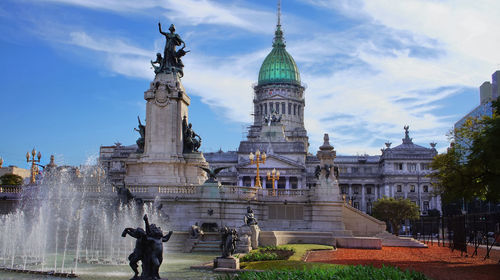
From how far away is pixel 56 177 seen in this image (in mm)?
48406

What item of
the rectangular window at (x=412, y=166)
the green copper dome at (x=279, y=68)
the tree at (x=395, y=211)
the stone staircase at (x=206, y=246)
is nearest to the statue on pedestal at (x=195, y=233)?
the stone staircase at (x=206, y=246)

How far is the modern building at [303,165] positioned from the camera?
123062 mm

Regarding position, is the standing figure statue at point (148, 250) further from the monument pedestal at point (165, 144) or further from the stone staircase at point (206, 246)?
the monument pedestal at point (165, 144)

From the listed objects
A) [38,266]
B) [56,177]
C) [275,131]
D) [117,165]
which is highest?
[275,131]

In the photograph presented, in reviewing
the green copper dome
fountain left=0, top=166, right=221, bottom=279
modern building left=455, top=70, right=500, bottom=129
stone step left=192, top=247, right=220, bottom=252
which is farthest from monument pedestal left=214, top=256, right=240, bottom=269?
the green copper dome

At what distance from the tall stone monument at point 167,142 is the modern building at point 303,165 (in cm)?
6872

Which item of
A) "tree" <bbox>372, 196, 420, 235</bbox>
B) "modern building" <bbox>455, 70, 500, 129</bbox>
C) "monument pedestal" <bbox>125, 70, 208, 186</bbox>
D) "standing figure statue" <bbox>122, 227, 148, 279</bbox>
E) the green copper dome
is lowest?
"standing figure statue" <bbox>122, 227, 148, 279</bbox>

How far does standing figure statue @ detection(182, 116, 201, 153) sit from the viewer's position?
142 ft

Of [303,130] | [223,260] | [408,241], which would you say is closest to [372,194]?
[303,130]

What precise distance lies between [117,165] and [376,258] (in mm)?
99047

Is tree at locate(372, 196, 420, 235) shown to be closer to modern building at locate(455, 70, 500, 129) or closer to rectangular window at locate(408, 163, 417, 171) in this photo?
modern building at locate(455, 70, 500, 129)

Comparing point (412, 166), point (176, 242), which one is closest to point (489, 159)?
point (176, 242)

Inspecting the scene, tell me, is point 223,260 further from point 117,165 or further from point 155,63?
point 117,165

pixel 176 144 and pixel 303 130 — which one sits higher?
pixel 303 130
